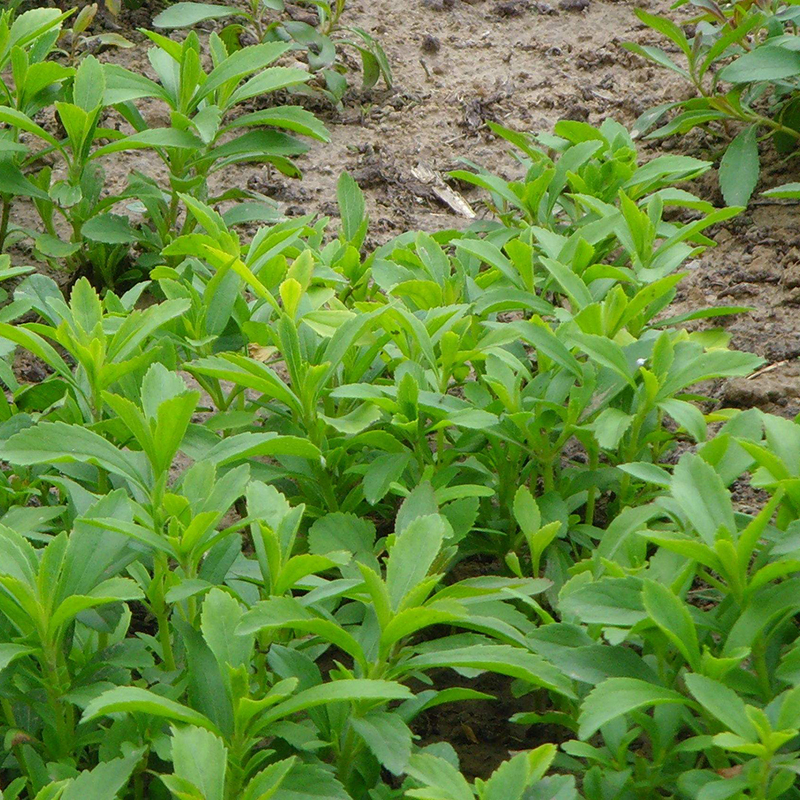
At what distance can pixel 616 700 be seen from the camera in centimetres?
138

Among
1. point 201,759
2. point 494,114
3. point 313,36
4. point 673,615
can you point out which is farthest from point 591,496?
point 313,36

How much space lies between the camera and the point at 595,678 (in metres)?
1.49

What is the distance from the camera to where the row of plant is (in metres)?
1.42

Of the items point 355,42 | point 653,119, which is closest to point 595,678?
point 653,119

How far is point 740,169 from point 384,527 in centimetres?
158

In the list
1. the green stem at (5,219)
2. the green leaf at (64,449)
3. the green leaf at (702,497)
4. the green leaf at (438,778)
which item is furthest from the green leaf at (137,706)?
the green stem at (5,219)

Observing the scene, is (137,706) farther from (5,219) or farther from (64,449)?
(5,219)

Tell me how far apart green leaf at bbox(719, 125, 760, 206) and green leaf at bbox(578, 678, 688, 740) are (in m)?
1.84

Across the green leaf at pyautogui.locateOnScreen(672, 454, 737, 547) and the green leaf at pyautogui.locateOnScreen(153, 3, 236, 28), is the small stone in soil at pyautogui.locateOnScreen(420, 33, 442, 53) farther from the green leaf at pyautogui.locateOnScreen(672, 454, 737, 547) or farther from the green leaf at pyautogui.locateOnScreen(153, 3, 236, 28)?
the green leaf at pyautogui.locateOnScreen(672, 454, 737, 547)

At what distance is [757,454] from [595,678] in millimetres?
424

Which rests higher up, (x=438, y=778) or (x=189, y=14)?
(x=189, y=14)

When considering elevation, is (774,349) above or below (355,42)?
below

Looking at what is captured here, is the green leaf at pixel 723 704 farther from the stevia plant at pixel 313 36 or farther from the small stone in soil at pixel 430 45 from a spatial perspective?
the small stone in soil at pixel 430 45

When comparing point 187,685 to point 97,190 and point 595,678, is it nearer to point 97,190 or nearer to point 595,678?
point 595,678
